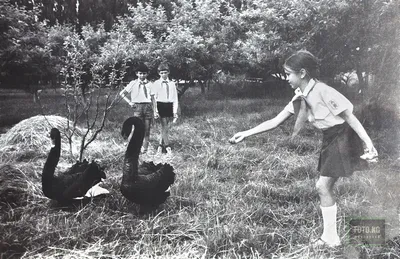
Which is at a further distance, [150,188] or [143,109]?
[143,109]

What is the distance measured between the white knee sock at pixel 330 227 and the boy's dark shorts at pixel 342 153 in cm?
31

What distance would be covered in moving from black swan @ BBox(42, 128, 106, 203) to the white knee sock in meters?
2.15

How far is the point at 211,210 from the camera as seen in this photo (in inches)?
119

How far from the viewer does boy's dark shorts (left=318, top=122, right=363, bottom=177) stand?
2.50 metres

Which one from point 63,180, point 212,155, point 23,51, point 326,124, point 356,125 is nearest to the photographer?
point 356,125

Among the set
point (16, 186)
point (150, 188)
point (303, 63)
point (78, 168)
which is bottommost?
point (16, 186)

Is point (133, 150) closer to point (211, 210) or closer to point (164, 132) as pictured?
point (211, 210)

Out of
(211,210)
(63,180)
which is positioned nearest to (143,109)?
(63,180)

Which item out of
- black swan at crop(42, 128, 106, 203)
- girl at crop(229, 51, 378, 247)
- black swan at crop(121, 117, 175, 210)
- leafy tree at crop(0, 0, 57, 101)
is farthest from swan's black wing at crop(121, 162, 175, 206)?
leafy tree at crop(0, 0, 57, 101)

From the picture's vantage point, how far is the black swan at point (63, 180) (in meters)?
2.98

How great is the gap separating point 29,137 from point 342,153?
13.4 ft

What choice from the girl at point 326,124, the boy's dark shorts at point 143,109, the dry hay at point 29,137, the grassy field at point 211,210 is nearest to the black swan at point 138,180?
the grassy field at point 211,210

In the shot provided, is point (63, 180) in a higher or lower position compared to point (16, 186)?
higher

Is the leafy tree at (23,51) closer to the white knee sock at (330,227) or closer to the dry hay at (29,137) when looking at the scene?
the dry hay at (29,137)
